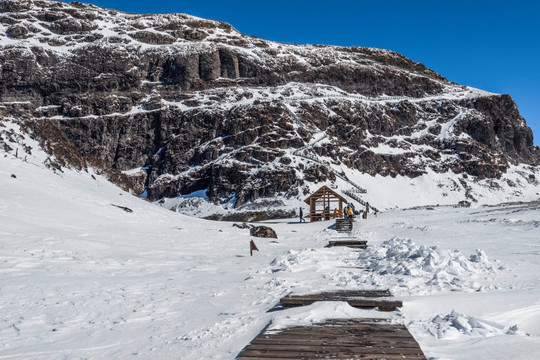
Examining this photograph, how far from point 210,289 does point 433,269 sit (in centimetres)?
499

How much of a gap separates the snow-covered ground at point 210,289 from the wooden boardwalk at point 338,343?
44 centimetres

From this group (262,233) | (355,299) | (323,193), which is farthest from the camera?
(323,193)

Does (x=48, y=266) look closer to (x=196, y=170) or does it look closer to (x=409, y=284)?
(x=409, y=284)

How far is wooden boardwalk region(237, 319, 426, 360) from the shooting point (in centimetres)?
379

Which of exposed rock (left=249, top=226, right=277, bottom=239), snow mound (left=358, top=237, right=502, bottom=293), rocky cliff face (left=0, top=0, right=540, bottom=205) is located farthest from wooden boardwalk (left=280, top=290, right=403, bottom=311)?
rocky cliff face (left=0, top=0, right=540, bottom=205)

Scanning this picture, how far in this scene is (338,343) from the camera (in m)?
4.15

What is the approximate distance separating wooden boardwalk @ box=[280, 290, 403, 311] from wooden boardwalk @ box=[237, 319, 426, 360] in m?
0.89

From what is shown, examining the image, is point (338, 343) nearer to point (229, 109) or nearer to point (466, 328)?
point (466, 328)

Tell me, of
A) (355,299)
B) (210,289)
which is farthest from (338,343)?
(210,289)

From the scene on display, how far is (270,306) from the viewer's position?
680 centimetres

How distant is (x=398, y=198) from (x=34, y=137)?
47.3m

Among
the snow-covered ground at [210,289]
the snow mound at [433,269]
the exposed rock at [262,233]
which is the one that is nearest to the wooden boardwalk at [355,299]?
the snow-covered ground at [210,289]

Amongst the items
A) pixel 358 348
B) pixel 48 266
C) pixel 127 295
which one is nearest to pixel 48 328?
pixel 127 295

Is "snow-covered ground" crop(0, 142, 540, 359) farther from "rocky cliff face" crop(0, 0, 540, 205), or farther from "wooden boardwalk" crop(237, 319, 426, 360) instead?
"rocky cliff face" crop(0, 0, 540, 205)
